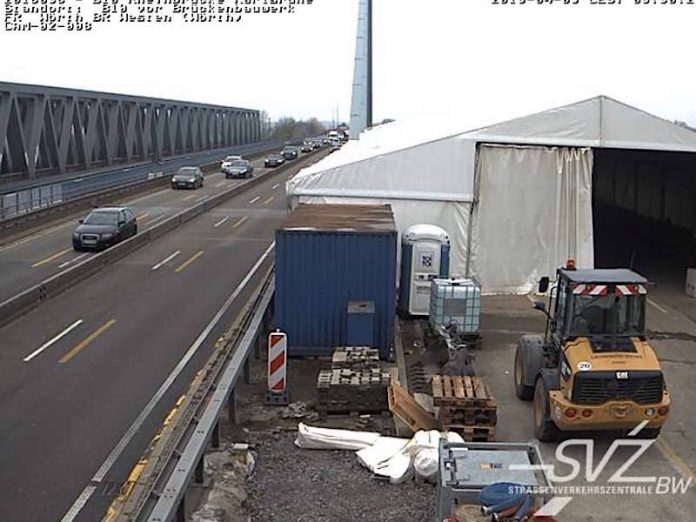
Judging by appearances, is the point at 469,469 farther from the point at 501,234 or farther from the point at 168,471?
the point at 501,234

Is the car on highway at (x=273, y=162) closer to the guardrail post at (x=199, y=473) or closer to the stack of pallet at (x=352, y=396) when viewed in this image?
the stack of pallet at (x=352, y=396)

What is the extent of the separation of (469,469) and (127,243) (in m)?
22.7

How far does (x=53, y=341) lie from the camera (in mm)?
17000

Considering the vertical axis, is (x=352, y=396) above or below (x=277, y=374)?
below

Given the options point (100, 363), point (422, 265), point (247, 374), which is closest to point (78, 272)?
point (100, 363)

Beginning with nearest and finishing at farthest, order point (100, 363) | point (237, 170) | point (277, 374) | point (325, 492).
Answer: point (325, 492), point (277, 374), point (100, 363), point (237, 170)

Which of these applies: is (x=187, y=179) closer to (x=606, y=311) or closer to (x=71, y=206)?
(x=71, y=206)

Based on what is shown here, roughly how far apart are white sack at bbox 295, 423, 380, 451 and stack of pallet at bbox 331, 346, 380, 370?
234cm

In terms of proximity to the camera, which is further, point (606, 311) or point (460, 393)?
point (460, 393)

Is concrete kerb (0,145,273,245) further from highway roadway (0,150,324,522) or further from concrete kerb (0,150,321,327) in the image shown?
concrete kerb (0,150,321,327)

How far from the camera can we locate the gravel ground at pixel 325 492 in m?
9.20

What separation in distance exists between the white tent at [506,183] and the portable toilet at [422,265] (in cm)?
316

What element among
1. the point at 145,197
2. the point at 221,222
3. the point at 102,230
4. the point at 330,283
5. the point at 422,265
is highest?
the point at 330,283

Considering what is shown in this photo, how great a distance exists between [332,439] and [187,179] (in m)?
46.6
